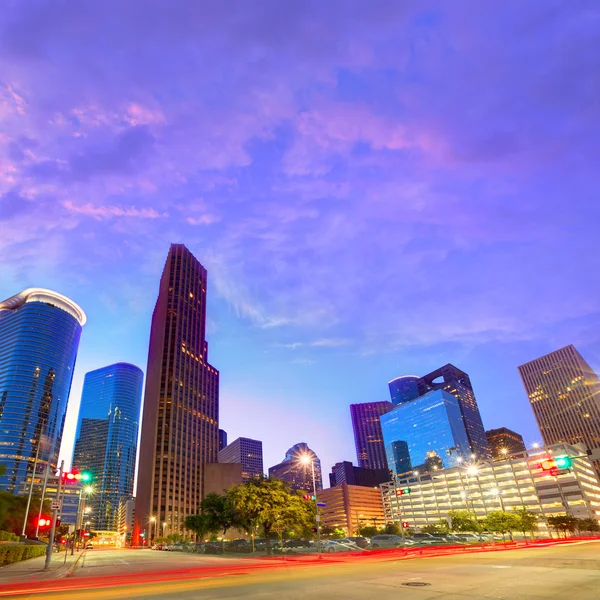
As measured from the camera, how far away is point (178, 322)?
629 ft

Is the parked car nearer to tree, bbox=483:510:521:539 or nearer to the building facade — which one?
tree, bbox=483:510:521:539

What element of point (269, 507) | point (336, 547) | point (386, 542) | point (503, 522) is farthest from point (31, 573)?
point (503, 522)

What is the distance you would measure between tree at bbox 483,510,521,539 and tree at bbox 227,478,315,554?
36816mm

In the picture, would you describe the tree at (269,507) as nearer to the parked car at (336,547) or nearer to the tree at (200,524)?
the parked car at (336,547)

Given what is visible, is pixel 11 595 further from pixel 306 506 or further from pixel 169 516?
pixel 169 516

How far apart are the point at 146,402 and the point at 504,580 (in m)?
187

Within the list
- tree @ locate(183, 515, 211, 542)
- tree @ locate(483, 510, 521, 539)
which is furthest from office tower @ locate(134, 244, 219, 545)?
tree @ locate(483, 510, 521, 539)

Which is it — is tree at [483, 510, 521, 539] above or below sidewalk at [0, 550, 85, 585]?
below

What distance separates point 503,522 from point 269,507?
46.1 metres

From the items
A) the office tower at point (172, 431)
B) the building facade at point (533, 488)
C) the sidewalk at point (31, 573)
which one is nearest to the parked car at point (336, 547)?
the sidewalk at point (31, 573)

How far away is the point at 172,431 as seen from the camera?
169875 mm

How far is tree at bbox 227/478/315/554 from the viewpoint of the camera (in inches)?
1897

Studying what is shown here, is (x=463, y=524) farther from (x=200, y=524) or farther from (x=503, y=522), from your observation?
(x=200, y=524)

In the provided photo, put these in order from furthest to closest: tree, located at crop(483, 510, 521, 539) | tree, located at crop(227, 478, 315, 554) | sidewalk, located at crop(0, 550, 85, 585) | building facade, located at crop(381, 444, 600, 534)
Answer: building facade, located at crop(381, 444, 600, 534)
tree, located at crop(483, 510, 521, 539)
tree, located at crop(227, 478, 315, 554)
sidewalk, located at crop(0, 550, 85, 585)
